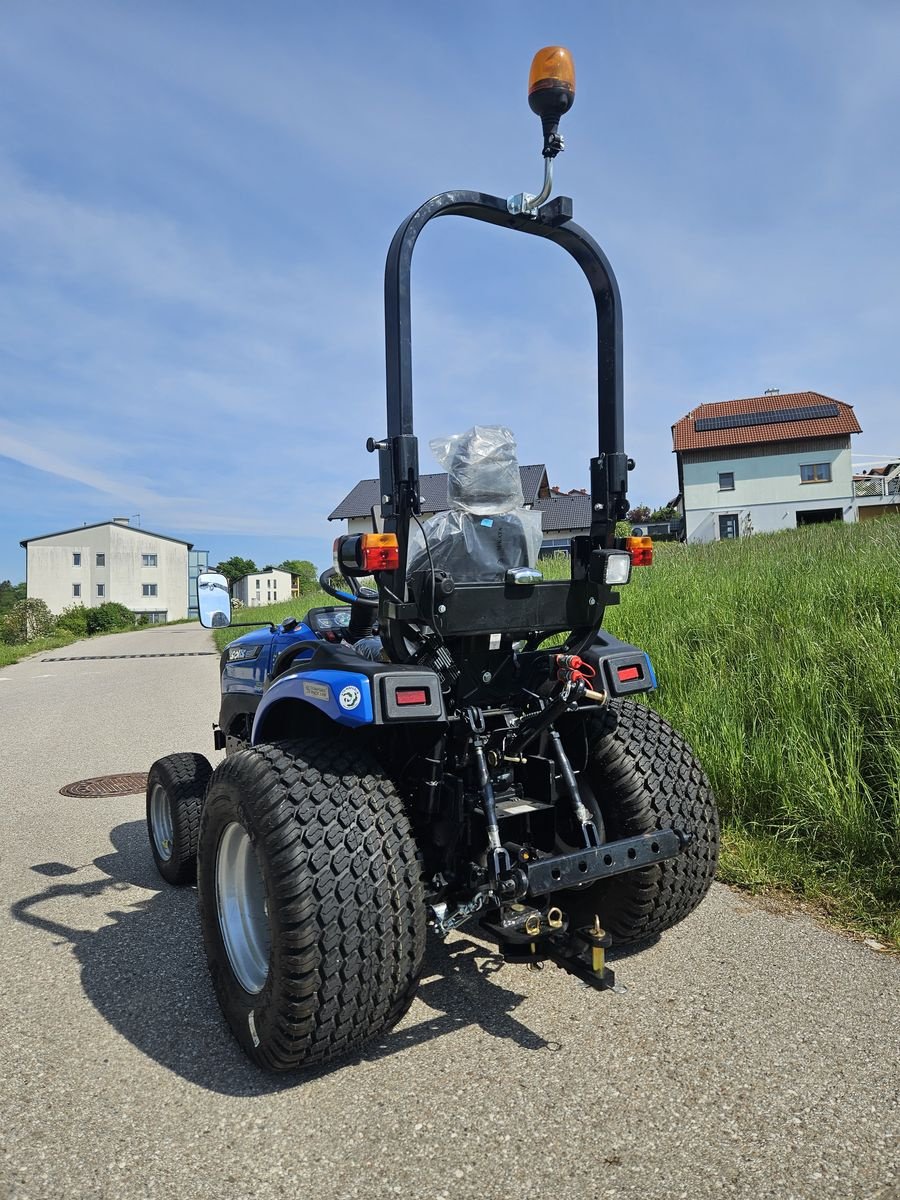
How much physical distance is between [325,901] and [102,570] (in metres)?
78.4

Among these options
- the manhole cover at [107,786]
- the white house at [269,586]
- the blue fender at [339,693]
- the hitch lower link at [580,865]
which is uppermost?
the white house at [269,586]

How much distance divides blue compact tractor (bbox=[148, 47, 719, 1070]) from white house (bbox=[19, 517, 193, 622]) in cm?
7426

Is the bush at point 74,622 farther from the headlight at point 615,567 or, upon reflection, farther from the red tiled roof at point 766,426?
the headlight at point 615,567

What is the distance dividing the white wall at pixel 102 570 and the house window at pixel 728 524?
51046mm

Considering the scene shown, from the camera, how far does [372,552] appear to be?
2484 mm

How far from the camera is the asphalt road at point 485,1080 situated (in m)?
2.12

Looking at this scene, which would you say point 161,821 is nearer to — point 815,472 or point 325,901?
point 325,901

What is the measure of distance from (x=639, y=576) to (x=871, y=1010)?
24.9 ft

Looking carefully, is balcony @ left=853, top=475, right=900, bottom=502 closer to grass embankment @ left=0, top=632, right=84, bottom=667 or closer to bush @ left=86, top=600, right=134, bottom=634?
grass embankment @ left=0, top=632, right=84, bottom=667

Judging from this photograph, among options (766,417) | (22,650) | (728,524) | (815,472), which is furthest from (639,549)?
(766,417)

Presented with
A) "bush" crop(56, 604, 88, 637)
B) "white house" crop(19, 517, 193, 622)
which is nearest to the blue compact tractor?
"bush" crop(56, 604, 88, 637)

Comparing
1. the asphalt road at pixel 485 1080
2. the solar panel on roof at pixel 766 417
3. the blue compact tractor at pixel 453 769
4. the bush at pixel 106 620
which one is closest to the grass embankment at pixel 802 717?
the asphalt road at pixel 485 1080

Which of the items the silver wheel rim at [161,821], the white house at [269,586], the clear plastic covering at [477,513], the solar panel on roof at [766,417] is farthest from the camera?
the white house at [269,586]

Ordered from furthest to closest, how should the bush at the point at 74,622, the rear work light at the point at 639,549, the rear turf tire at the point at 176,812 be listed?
the bush at the point at 74,622 → the rear turf tire at the point at 176,812 → the rear work light at the point at 639,549
